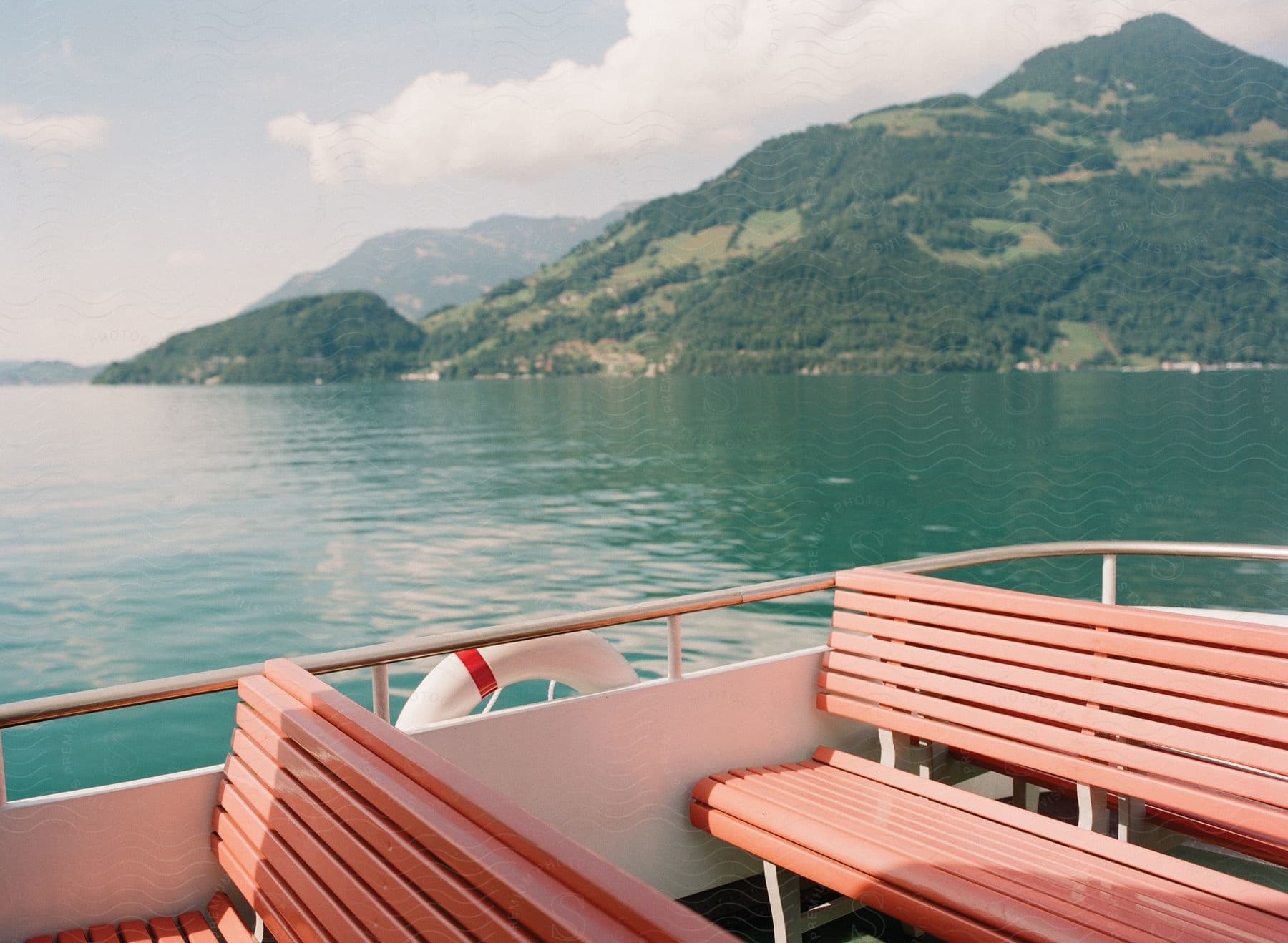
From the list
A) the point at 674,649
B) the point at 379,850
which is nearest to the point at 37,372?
the point at 674,649

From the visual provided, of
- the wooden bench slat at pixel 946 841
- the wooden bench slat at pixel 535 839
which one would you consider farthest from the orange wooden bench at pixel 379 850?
the wooden bench slat at pixel 946 841

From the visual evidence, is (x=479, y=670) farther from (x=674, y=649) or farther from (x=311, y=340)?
(x=311, y=340)

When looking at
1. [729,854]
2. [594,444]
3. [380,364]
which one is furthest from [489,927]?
[594,444]

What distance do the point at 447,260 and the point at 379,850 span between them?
19.2 feet

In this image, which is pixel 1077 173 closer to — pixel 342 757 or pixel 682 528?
pixel 682 528

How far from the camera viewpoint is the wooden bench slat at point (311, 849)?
4.56 ft

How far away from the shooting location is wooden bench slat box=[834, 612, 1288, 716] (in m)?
2.03

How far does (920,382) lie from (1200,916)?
27602 millimetres

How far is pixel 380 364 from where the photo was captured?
10203 millimetres

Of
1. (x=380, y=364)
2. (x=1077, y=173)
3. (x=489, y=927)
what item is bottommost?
(x=489, y=927)

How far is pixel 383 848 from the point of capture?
143 cm

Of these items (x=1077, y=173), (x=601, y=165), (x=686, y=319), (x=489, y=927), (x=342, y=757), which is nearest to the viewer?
(x=489, y=927)

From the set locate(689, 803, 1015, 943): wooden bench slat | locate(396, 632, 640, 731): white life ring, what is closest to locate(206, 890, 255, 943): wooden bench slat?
locate(396, 632, 640, 731): white life ring

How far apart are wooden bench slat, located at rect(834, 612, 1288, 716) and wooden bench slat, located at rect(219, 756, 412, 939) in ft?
5.19
